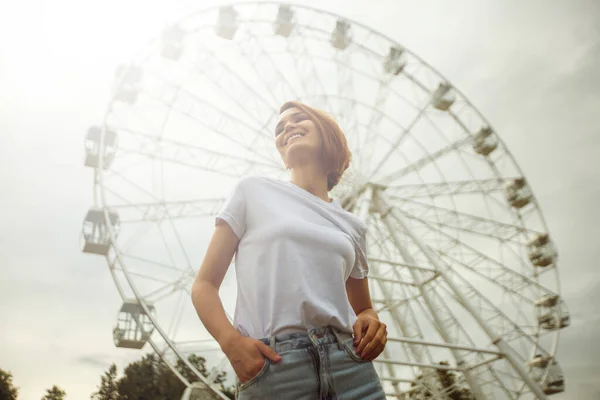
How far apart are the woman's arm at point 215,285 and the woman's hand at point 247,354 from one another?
0.02m

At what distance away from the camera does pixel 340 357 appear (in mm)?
1449

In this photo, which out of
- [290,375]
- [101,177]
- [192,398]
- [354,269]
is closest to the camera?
[290,375]

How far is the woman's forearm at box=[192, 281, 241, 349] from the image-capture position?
54.2 inches

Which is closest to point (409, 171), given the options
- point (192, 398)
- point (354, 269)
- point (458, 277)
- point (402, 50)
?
point (458, 277)

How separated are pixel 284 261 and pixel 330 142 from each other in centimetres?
84

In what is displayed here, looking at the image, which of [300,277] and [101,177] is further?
[101,177]

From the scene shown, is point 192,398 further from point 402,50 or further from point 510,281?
point 402,50

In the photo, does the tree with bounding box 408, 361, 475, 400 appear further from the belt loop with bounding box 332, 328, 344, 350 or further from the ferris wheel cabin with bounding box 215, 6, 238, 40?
the ferris wheel cabin with bounding box 215, 6, 238, 40

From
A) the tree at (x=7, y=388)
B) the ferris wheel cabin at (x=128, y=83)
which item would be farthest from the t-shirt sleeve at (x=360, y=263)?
the tree at (x=7, y=388)

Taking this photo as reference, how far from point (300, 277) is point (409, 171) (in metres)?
12.6

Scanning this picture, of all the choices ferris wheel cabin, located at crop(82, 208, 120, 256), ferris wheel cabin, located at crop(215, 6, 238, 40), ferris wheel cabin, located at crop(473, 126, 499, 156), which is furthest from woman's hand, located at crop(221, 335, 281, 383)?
ferris wheel cabin, located at crop(473, 126, 499, 156)

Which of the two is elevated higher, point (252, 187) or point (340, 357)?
point (252, 187)

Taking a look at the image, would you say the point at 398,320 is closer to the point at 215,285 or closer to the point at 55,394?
the point at 215,285

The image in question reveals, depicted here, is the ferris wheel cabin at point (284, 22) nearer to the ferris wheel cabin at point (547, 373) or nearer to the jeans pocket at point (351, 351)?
the ferris wheel cabin at point (547, 373)
